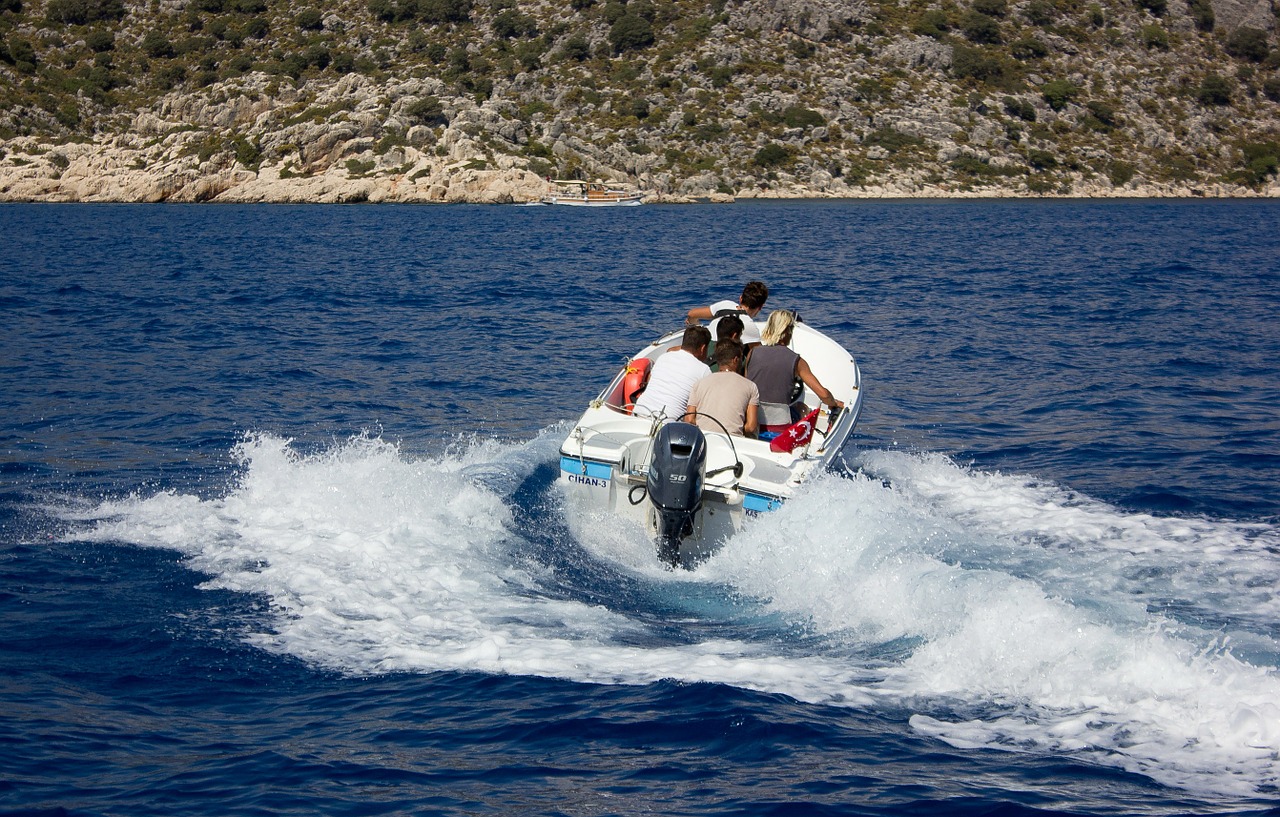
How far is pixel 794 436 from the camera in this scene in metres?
9.58

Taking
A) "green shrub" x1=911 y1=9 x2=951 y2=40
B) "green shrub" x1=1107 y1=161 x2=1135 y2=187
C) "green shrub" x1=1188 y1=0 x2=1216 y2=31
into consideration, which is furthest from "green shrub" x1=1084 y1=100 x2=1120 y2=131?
"green shrub" x1=1188 y1=0 x2=1216 y2=31

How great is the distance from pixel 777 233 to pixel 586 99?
4287 centimetres

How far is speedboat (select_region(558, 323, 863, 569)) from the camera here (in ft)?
27.6

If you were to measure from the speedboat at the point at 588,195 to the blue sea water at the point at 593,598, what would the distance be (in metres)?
56.5

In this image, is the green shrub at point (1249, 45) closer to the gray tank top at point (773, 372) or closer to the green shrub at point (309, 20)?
the green shrub at point (309, 20)

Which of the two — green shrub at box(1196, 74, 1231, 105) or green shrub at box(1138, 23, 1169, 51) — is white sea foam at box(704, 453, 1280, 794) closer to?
green shrub at box(1196, 74, 1231, 105)

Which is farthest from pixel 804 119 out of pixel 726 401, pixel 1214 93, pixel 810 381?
pixel 726 401

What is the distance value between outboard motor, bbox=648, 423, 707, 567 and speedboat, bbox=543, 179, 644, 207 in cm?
6696

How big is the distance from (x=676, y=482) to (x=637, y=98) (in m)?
83.1

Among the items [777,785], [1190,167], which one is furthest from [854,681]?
[1190,167]

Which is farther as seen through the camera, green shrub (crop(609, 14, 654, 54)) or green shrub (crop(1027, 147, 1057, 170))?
green shrub (crop(609, 14, 654, 54))

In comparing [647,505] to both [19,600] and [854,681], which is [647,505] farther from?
[19,600]

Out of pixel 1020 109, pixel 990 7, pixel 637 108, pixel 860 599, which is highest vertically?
pixel 990 7

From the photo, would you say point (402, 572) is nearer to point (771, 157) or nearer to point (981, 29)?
point (771, 157)
